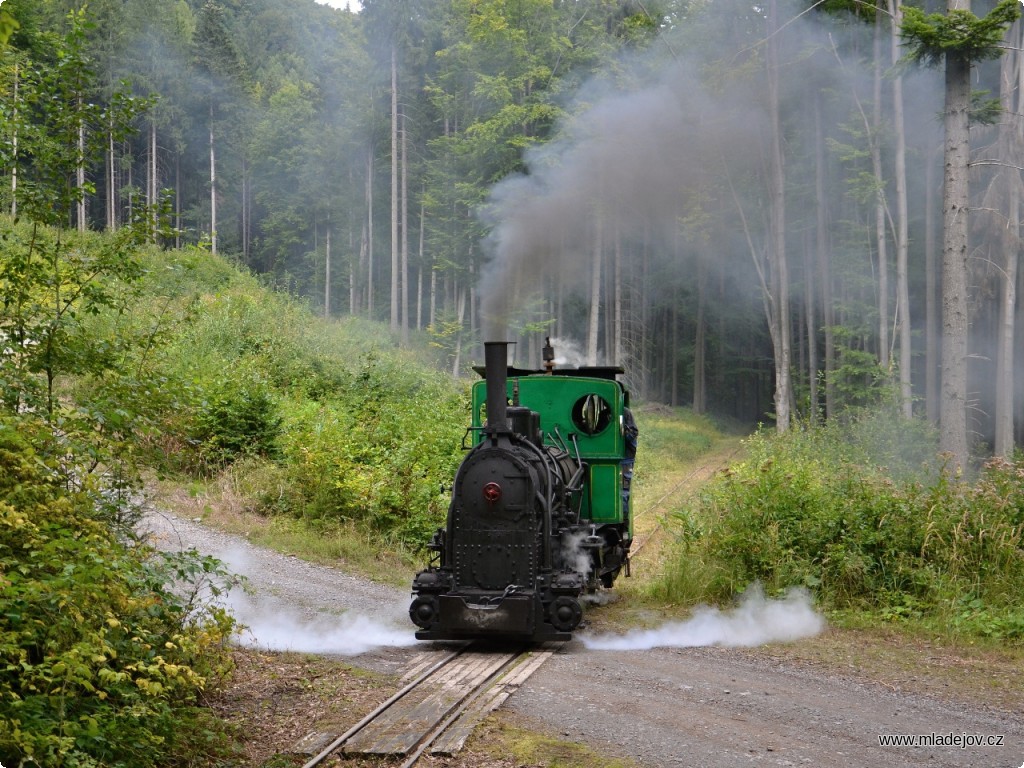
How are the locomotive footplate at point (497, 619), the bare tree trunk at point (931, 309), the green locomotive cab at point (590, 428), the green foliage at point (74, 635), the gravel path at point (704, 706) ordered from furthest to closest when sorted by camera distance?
1. the bare tree trunk at point (931, 309)
2. the green locomotive cab at point (590, 428)
3. the locomotive footplate at point (497, 619)
4. the gravel path at point (704, 706)
5. the green foliage at point (74, 635)

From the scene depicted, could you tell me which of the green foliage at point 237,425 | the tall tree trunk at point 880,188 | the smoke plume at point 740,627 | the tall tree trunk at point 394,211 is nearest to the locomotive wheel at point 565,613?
the smoke plume at point 740,627

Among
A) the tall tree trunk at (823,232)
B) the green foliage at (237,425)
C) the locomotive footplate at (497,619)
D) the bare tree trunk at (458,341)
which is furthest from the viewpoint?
the bare tree trunk at (458,341)

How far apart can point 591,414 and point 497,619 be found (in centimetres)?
310

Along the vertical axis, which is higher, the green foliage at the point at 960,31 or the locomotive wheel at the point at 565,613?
the green foliage at the point at 960,31

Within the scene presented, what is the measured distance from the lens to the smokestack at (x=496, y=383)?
26.9 ft

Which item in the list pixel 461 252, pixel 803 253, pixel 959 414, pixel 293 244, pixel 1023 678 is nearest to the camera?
pixel 1023 678

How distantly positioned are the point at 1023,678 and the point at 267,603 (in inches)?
288

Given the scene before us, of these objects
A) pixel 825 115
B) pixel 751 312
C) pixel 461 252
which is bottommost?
pixel 751 312

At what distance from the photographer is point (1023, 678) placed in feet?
25.3

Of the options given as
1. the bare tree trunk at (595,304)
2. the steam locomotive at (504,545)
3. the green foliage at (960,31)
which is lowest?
the steam locomotive at (504,545)

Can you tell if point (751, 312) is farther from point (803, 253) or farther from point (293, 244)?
point (293, 244)

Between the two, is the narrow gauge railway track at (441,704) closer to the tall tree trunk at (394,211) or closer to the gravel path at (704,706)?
the gravel path at (704,706)

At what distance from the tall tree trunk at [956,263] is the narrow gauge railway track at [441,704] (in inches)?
291

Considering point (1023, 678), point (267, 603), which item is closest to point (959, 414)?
point (1023, 678)
